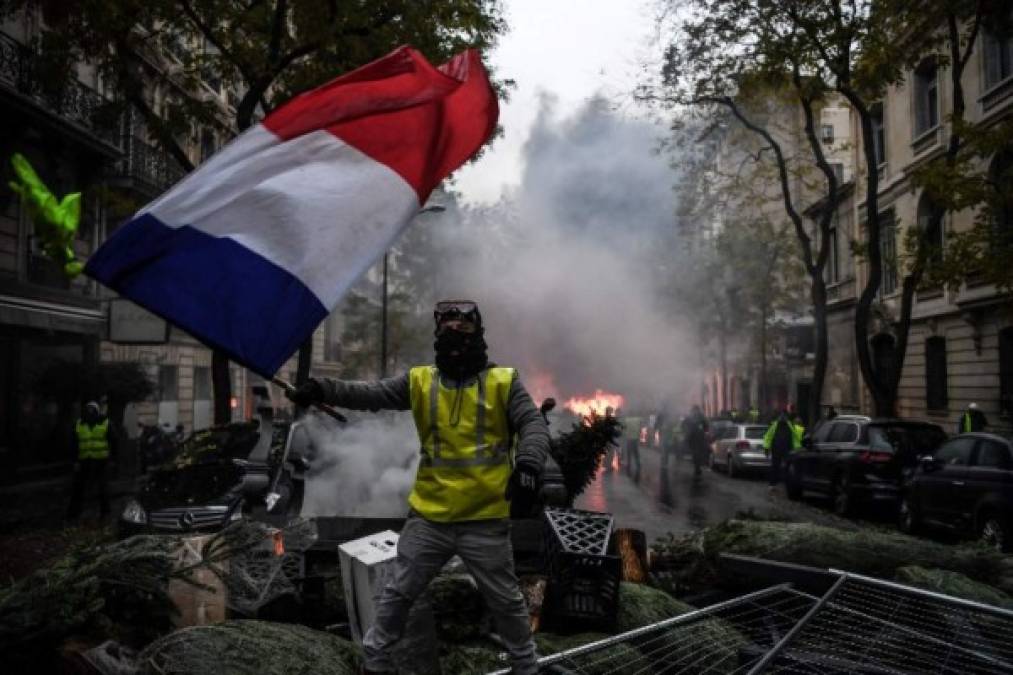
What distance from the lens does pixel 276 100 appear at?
600 inches

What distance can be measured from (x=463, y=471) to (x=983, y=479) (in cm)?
818

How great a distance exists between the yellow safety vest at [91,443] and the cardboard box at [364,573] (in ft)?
31.0

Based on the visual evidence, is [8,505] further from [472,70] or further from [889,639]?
[889,639]

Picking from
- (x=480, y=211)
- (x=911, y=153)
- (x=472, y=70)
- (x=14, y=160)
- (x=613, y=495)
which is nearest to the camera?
(x=14, y=160)

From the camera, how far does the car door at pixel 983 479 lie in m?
9.60

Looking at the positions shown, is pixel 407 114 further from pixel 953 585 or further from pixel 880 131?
pixel 880 131

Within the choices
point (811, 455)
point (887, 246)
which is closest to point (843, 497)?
point (811, 455)

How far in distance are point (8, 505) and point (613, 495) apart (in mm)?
10506

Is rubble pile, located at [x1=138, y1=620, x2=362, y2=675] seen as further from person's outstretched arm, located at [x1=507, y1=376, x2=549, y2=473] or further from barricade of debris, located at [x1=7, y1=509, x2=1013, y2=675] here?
person's outstretched arm, located at [x1=507, y1=376, x2=549, y2=473]

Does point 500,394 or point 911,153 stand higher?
point 911,153

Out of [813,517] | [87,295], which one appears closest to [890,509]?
[813,517]

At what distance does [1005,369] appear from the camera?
2012cm

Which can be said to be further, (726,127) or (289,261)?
(726,127)

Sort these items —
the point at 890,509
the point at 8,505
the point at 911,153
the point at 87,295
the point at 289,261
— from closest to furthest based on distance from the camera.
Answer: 1. the point at 289,261
2. the point at 890,509
3. the point at 8,505
4. the point at 87,295
5. the point at 911,153
